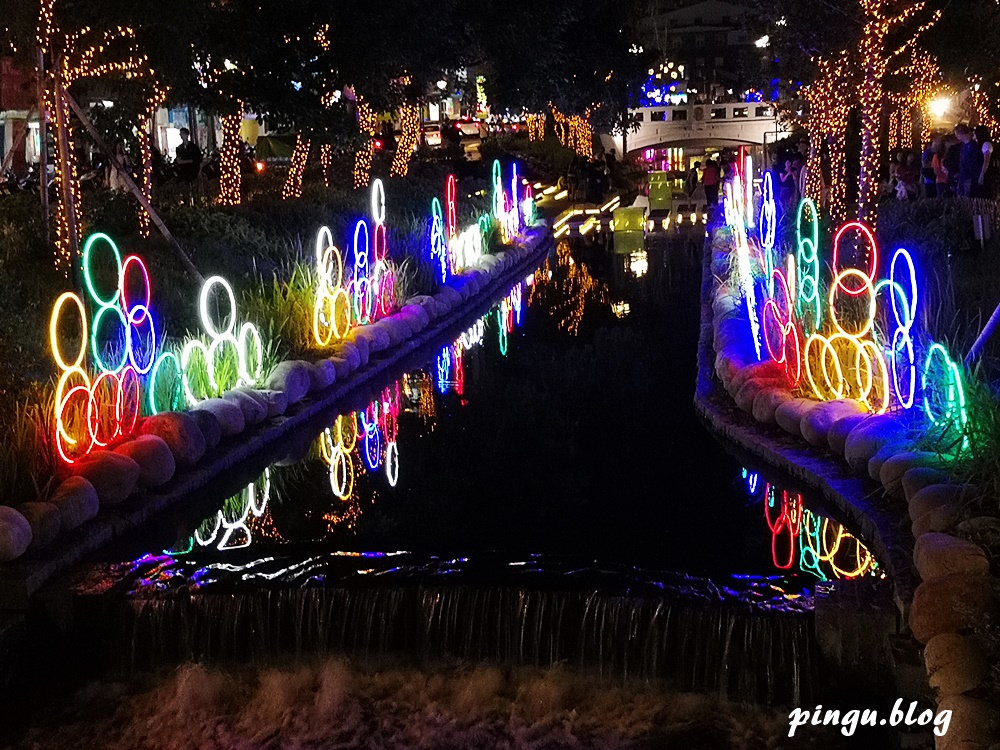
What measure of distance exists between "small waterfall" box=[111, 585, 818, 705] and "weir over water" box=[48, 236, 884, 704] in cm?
1

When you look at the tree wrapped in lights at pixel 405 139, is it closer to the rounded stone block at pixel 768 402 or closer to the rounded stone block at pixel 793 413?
the rounded stone block at pixel 768 402

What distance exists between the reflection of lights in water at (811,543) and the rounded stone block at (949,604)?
1.16 meters

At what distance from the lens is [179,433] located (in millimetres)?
9508

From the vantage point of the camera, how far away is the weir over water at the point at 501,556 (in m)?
7.07

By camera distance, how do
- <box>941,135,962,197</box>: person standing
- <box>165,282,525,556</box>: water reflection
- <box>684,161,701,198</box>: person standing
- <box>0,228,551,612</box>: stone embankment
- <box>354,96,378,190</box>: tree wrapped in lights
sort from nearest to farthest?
<box>0,228,551,612</box>: stone embankment, <box>165,282,525,556</box>: water reflection, <box>941,135,962,197</box>: person standing, <box>354,96,378,190</box>: tree wrapped in lights, <box>684,161,701,198</box>: person standing

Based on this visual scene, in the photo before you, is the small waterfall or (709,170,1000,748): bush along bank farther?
the small waterfall

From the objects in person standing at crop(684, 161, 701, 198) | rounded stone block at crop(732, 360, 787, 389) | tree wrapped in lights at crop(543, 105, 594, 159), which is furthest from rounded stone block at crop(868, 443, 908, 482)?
tree wrapped in lights at crop(543, 105, 594, 159)

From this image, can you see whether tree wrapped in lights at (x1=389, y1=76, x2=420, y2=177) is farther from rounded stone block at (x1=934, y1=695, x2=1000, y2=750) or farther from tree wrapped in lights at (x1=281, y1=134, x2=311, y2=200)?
rounded stone block at (x1=934, y1=695, x2=1000, y2=750)

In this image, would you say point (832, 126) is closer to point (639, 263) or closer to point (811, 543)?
point (639, 263)

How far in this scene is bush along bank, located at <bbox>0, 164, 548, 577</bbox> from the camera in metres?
8.52

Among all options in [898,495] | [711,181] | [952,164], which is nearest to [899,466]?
[898,495]

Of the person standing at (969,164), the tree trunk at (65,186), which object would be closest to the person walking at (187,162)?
the tree trunk at (65,186)

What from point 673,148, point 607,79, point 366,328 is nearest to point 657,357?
point 366,328

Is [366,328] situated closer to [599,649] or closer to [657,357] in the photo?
[657,357]
